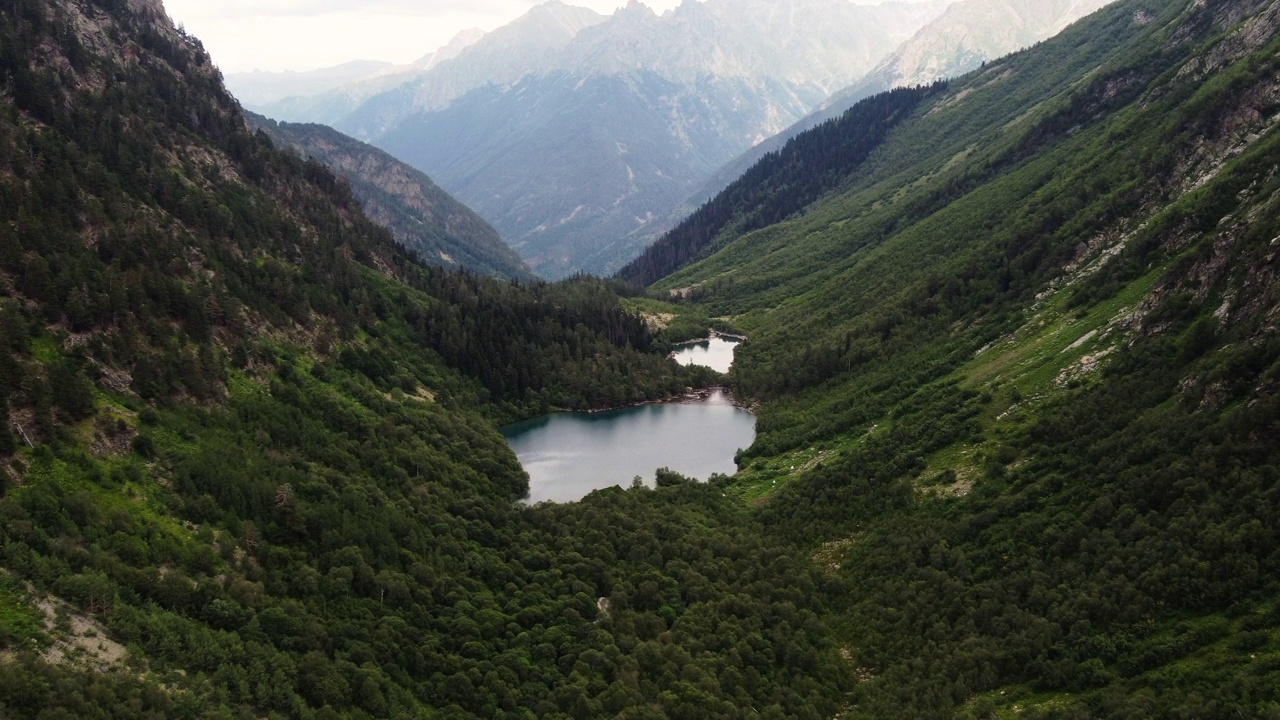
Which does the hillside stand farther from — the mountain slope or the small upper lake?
the small upper lake

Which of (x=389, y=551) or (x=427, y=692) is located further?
(x=389, y=551)

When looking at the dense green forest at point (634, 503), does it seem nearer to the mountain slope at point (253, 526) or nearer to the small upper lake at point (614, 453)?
the mountain slope at point (253, 526)

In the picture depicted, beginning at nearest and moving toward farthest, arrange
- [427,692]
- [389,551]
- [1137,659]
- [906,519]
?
[1137,659] < [427,692] < [389,551] < [906,519]

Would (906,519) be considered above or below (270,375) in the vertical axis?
below

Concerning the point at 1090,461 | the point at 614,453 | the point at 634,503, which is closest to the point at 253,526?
the point at 634,503

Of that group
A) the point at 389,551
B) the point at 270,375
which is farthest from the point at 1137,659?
the point at 270,375

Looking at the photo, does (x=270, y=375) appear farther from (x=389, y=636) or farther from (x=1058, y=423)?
(x=1058, y=423)

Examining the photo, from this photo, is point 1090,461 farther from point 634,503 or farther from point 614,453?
point 614,453
